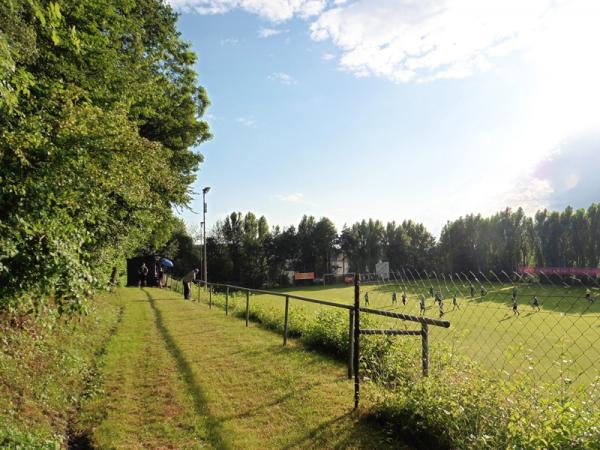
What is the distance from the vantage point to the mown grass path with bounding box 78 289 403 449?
4207 mm

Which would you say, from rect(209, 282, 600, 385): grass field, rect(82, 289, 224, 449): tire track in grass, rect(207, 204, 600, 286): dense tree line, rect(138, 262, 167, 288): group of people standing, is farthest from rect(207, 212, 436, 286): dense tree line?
rect(82, 289, 224, 449): tire track in grass

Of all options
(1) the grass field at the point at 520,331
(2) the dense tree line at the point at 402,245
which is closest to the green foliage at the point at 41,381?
(1) the grass field at the point at 520,331

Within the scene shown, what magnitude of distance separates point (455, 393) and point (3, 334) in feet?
18.8

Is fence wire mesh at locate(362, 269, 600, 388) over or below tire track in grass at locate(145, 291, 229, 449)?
over

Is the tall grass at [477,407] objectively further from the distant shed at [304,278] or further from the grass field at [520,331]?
the distant shed at [304,278]

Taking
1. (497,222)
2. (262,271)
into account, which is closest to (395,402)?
(262,271)

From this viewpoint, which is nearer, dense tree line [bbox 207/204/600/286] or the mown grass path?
the mown grass path

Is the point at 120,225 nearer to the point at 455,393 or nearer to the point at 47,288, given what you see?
the point at 47,288

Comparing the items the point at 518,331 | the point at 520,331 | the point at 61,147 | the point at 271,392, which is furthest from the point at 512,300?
the point at 520,331

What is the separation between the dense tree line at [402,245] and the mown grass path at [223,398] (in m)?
52.8

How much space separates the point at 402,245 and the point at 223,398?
266 ft

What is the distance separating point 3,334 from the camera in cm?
539

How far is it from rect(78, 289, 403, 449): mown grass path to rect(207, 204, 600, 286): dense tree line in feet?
173

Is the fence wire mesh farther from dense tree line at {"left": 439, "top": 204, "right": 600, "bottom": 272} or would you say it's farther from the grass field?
dense tree line at {"left": 439, "top": 204, "right": 600, "bottom": 272}
